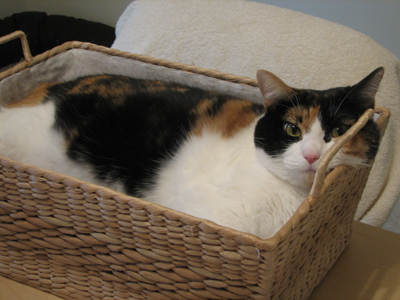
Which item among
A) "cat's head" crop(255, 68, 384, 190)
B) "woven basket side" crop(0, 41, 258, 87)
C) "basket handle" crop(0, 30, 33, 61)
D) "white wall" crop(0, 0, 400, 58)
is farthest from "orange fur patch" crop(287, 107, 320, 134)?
"white wall" crop(0, 0, 400, 58)

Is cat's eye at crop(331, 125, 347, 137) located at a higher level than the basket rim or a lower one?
higher

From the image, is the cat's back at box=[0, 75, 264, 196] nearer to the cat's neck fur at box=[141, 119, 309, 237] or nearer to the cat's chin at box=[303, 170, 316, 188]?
the cat's neck fur at box=[141, 119, 309, 237]

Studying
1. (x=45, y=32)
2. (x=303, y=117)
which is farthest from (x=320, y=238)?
(x=45, y=32)

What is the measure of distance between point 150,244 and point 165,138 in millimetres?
309

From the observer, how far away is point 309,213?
19.4 inches

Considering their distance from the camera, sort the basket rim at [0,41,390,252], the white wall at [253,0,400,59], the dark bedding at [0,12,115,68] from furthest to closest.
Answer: the dark bedding at [0,12,115,68], the white wall at [253,0,400,59], the basket rim at [0,41,390,252]

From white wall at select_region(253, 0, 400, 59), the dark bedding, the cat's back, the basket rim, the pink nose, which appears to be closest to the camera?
the basket rim

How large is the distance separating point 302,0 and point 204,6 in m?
0.51

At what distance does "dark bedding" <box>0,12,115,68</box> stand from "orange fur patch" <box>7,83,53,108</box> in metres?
1.25

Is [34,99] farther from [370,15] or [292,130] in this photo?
[370,15]

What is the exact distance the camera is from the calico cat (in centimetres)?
Answer: 65

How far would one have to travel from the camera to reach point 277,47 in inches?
46.4

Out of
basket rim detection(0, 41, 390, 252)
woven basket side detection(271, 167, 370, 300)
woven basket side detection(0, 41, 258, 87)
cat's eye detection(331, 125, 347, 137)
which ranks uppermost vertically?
woven basket side detection(0, 41, 258, 87)

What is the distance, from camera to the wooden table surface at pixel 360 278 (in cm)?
67
